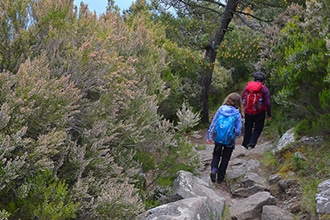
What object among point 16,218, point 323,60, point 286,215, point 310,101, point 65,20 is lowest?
point 286,215

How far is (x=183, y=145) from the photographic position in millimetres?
5816

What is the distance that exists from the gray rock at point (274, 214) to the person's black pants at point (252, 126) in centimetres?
355

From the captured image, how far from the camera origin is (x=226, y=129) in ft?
22.8

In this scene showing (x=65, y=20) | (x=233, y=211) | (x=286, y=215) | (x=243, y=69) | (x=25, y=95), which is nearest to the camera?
(x=25, y=95)

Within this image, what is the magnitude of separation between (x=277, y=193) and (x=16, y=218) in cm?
456

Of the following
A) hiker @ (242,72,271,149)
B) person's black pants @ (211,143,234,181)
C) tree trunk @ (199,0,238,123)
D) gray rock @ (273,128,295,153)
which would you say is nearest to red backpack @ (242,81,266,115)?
hiker @ (242,72,271,149)

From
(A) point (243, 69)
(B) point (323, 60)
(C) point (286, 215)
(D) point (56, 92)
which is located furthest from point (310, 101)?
(A) point (243, 69)

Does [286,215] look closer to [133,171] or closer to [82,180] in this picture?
[133,171]

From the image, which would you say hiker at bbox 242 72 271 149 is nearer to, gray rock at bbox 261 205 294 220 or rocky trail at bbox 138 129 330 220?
rocky trail at bbox 138 129 330 220

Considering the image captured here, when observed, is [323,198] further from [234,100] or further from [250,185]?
[234,100]

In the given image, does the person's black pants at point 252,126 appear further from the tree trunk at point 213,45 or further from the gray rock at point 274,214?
the tree trunk at point 213,45

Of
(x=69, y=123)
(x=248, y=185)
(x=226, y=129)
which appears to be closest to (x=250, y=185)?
(x=248, y=185)

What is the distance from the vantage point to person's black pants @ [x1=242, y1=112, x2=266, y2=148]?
9.19 metres

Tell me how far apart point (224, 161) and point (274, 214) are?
1.78 m
